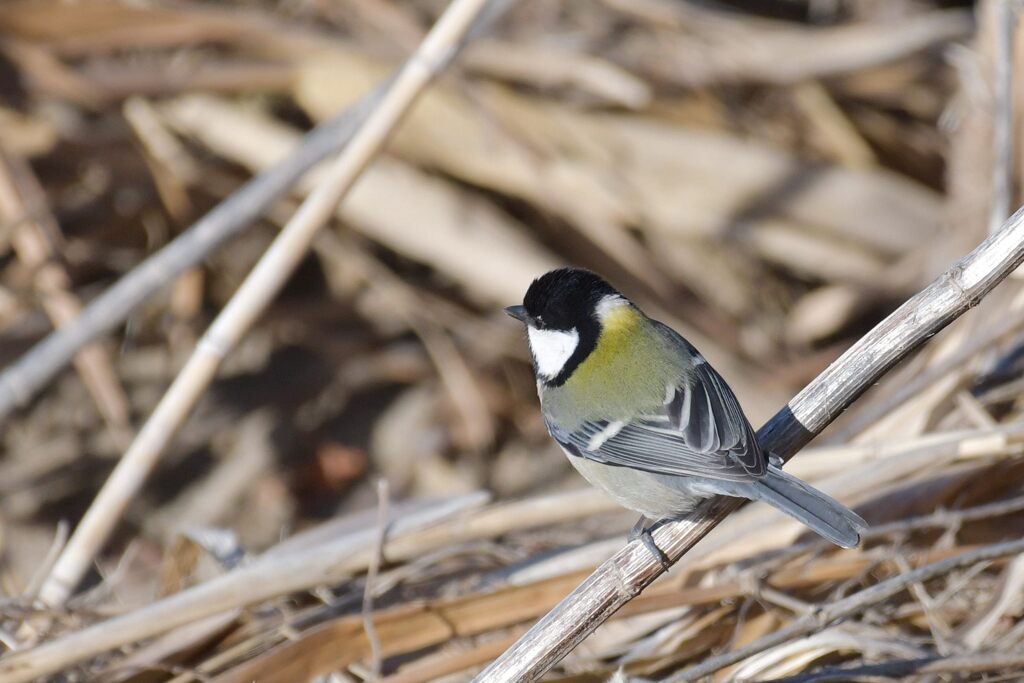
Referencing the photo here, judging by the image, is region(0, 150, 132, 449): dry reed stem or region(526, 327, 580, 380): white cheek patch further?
region(0, 150, 132, 449): dry reed stem

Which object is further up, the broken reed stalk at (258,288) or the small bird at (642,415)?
the broken reed stalk at (258,288)

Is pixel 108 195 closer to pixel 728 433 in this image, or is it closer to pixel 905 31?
pixel 728 433

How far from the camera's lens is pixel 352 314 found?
4.16 metres

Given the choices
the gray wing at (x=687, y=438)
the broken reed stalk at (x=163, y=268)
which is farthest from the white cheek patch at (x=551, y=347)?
the broken reed stalk at (x=163, y=268)

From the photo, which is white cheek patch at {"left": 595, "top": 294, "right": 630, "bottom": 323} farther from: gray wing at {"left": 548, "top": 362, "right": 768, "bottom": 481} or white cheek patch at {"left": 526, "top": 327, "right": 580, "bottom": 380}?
gray wing at {"left": 548, "top": 362, "right": 768, "bottom": 481}

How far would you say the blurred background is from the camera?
3629 millimetres

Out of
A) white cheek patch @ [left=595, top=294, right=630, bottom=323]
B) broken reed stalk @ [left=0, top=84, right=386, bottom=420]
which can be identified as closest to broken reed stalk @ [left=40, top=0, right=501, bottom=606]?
broken reed stalk @ [left=0, top=84, right=386, bottom=420]

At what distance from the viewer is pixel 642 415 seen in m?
2.20

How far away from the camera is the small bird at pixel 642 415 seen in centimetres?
189

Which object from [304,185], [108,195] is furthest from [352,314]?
[108,195]

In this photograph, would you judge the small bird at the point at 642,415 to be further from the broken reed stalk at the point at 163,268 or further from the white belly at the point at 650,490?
the broken reed stalk at the point at 163,268

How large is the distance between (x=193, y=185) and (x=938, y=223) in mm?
2557

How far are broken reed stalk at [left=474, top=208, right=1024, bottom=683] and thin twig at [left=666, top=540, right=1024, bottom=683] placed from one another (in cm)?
19

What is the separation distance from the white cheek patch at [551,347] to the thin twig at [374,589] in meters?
0.43
